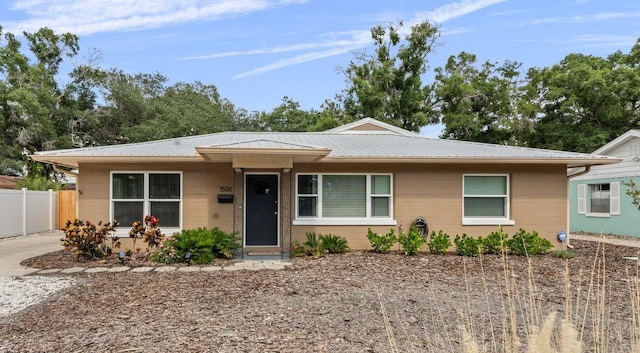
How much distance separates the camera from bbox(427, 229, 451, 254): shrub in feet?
32.2

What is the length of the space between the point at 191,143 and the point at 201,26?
4.90 metres

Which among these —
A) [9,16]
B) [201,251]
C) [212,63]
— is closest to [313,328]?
[201,251]

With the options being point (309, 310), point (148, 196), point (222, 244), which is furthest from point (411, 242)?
point (148, 196)

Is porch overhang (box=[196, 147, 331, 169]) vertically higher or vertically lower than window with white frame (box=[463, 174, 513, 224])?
higher

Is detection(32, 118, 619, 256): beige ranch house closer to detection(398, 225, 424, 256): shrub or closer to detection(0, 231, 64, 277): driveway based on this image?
detection(398, 225, 424, 256): shrub

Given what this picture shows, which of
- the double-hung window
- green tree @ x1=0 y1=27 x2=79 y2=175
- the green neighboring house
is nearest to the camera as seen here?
the double-hung window

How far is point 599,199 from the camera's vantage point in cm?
A: 1596

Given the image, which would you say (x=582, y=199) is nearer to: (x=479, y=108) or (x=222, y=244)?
(x=479, y=108)

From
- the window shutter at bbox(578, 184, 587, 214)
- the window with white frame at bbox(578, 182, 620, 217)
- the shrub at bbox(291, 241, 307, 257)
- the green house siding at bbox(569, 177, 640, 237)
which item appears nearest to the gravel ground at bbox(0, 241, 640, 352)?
the shrub at bbox(291, 241, 307, 257)

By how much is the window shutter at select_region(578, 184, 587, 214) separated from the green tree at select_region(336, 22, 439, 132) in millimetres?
8819

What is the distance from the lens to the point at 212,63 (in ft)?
73.0

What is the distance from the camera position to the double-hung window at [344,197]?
10398 millimetres

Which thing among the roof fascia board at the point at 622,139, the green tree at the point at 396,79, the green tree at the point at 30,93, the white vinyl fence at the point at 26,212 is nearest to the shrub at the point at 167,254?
the white vinyl fence at the point at 26,212

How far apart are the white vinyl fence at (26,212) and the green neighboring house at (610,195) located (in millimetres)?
19098
